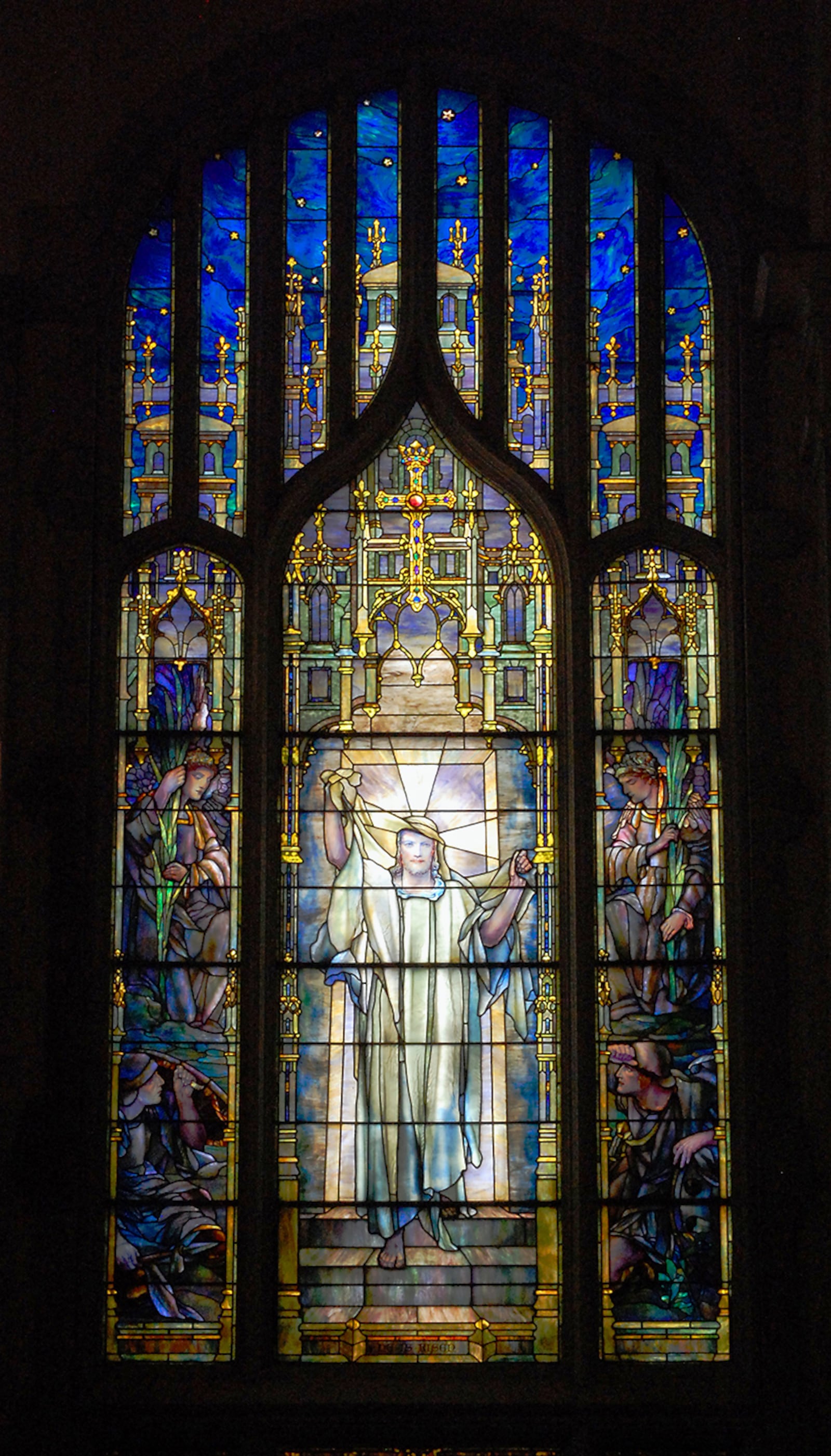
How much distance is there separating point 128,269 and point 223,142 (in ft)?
2.02

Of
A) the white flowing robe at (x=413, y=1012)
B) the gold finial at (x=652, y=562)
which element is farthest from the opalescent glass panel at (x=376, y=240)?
the white flowing robe at (x=413, y=1012)

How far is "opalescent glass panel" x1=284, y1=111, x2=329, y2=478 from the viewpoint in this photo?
7.52 m

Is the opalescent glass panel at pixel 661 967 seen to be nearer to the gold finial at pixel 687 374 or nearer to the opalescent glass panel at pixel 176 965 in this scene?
the gold finial at pixel 687 374

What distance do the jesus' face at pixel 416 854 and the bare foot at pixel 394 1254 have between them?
125 centimetres

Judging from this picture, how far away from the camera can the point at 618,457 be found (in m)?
7.48

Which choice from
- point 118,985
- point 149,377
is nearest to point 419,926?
point 118,985

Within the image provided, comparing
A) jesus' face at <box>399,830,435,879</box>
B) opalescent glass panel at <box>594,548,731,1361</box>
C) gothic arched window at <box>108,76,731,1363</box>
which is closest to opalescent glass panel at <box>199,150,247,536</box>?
gothic arched window at <box>108,76,731,1363</box>

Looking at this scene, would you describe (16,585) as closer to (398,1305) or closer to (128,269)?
(128,269)

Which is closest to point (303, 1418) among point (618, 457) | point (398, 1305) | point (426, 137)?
point (398, 1305)

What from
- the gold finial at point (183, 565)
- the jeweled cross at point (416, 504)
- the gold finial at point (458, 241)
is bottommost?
the gold finial at point (183, 565)

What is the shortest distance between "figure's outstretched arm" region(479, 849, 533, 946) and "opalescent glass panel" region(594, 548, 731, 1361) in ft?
0.91

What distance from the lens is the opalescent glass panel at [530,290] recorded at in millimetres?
7500

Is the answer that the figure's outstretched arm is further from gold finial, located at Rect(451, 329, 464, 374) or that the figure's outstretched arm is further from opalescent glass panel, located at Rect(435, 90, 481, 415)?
gold finial, located at Rect(451, 329, 464, 374)

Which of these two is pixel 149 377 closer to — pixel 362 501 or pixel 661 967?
pixel 362 501
